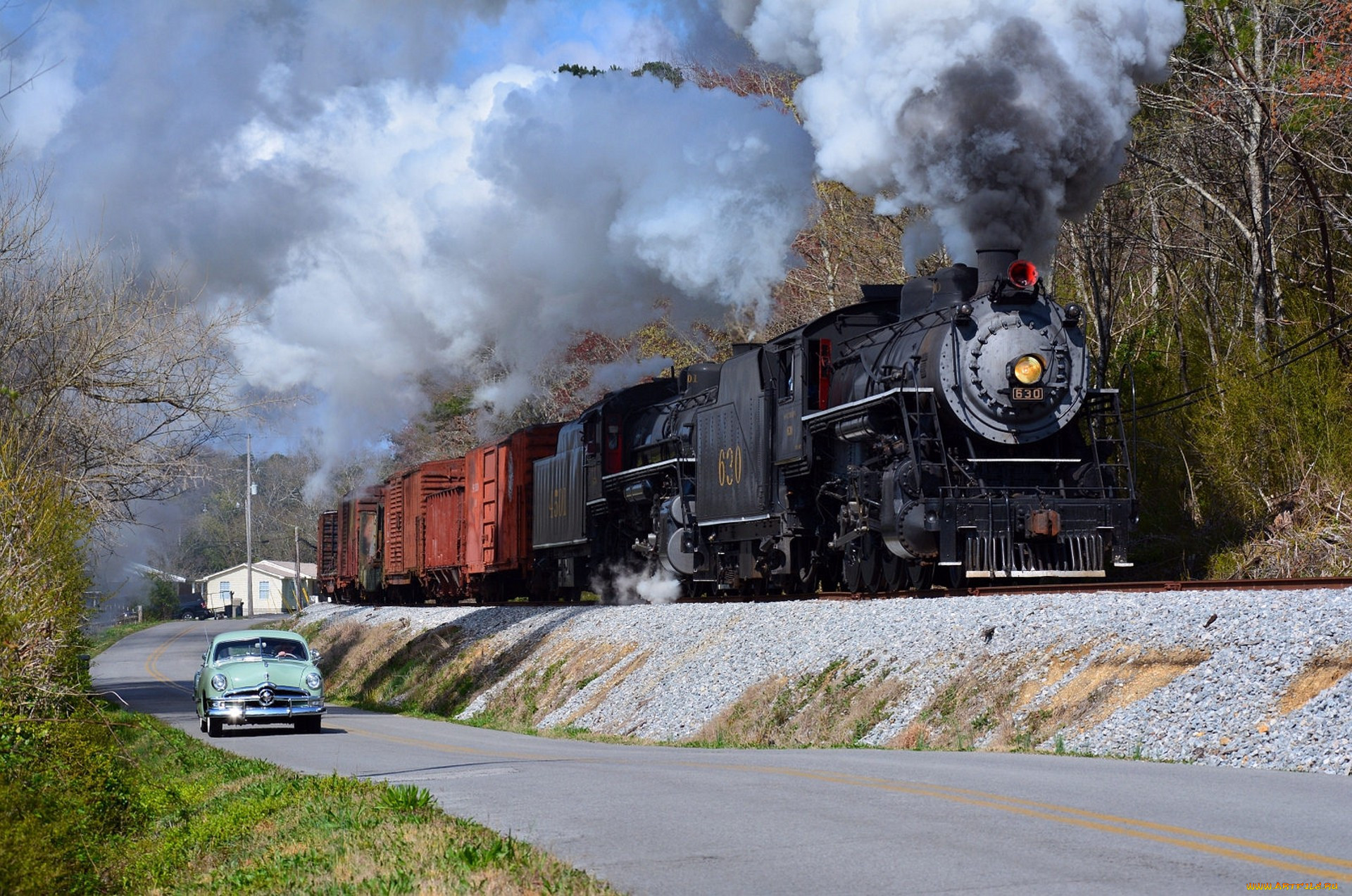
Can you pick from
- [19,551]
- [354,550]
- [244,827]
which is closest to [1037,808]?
[244,827]

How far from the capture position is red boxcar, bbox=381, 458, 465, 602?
138 ft

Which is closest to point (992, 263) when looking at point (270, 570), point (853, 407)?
point (853, 407)

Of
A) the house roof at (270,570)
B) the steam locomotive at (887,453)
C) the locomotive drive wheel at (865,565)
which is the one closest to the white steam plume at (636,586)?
the steam locomotive at (887,453)

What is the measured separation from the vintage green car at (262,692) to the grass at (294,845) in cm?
423

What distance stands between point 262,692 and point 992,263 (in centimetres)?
1116

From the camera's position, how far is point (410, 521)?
44656 millimetres

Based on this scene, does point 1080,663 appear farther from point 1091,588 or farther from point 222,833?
point 222,833

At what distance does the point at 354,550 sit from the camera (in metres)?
54.0

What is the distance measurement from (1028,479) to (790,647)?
12.6ft

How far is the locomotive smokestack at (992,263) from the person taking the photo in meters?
19.7

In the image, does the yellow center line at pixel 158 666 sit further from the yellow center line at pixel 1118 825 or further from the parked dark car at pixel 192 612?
the parked dark car at pixel 192 612

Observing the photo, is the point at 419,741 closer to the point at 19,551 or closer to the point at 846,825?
the point at 19,551

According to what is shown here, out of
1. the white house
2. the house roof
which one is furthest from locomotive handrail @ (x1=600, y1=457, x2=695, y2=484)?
the house roof

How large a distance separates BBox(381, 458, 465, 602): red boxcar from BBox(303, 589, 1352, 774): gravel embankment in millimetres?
18846
